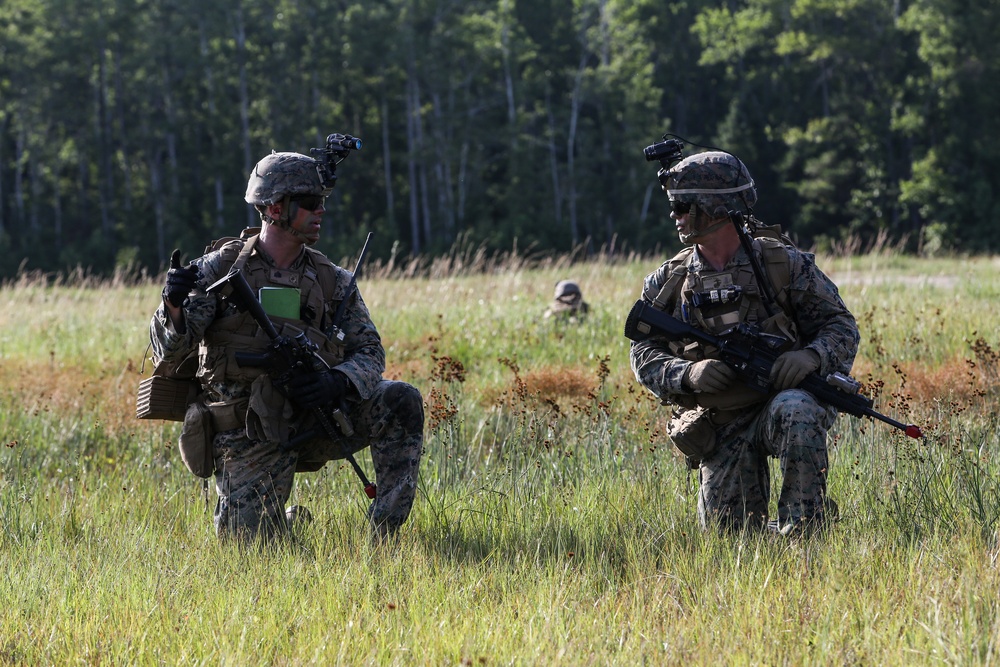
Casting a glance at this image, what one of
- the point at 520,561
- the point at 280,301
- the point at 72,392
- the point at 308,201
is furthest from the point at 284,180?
the point at 72,392

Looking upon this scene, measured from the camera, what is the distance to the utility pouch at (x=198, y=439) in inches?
201

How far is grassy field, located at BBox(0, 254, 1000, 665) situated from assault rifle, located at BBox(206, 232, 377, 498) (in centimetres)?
40

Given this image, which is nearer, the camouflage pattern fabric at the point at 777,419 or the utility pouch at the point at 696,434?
the camouflage pattern fabric at the point at 777,419

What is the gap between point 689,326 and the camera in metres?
4.95

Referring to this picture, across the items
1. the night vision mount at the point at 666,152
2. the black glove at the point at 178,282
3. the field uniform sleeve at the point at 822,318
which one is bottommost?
the field uniform sleeve at the point at 822,318

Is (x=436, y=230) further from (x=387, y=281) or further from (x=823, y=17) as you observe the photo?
(x=387, y=281)

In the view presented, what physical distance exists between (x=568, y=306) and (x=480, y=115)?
42132 mm

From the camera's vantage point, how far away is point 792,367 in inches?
186

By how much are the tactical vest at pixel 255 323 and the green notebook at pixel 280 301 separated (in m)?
0.03

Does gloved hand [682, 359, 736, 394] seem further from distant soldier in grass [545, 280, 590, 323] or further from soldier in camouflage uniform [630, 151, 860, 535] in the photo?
distant soldier in grass [545, 280, 590, 323]

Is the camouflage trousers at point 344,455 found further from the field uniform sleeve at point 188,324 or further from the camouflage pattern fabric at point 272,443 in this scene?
the field uniform sleeve at point 188,324

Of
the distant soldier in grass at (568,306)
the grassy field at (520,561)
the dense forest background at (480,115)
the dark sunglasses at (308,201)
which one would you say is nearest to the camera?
the grassy field at (520,561)

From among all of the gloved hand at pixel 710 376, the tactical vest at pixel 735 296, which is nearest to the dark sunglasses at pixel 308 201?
the tactical vest at pixel 735 296

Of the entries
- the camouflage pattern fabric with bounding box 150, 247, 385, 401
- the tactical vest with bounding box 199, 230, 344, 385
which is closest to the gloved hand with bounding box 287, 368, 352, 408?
the camouflage pattern fabric with bounding box 150, 247, 385, 401
